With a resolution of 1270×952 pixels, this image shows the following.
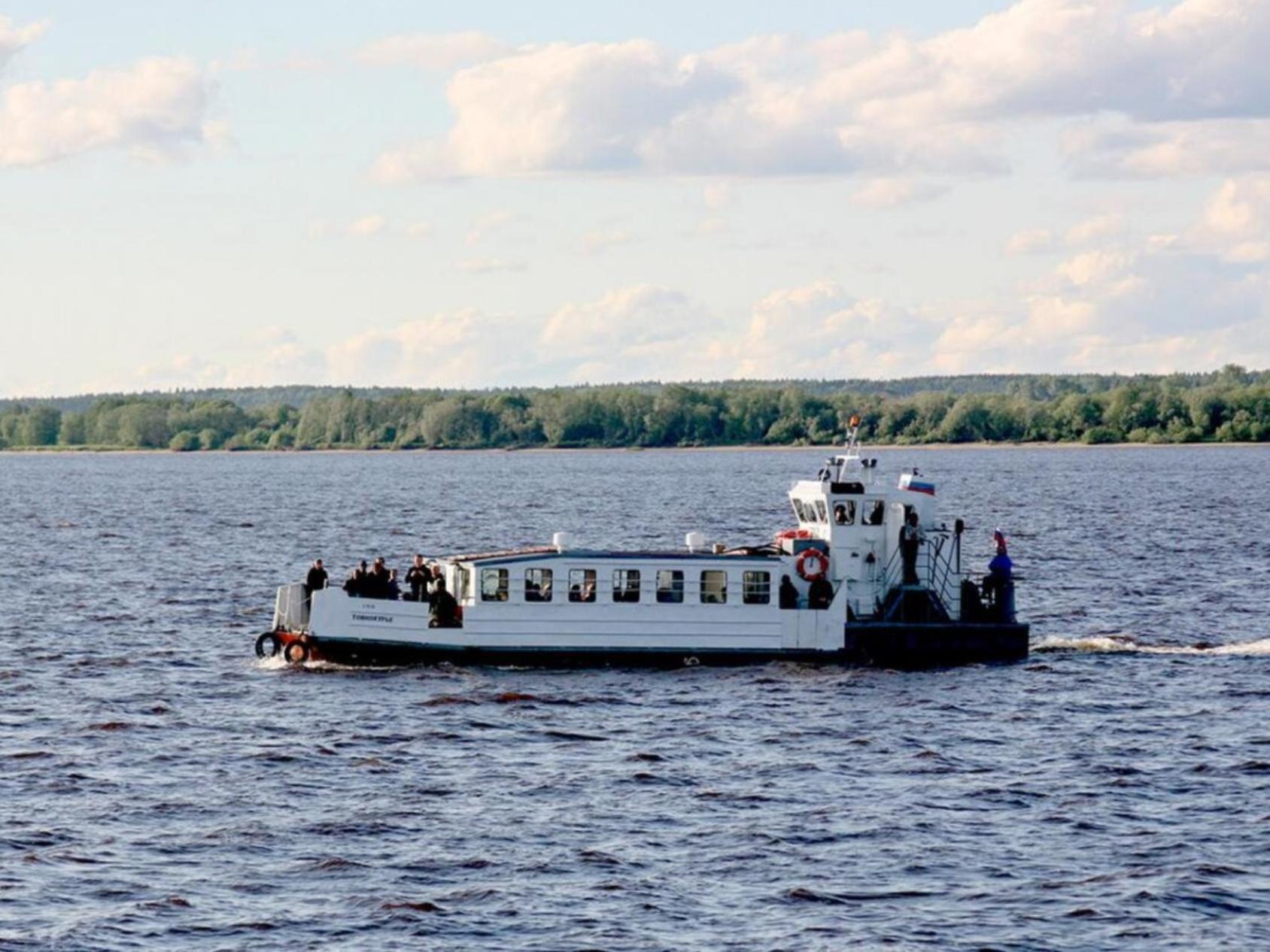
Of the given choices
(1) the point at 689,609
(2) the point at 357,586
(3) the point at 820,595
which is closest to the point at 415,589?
(2) the point at 357,586

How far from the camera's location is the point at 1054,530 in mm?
108875

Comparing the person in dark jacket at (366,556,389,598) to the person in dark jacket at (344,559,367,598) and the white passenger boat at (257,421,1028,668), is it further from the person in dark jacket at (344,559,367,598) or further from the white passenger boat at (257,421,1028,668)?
the white passenger boat at (257,421,1028,668)

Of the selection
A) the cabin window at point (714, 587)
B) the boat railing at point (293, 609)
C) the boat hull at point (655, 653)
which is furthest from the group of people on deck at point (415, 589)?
the cabin window at point (714, 587)

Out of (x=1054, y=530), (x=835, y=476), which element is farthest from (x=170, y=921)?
(x=1054, y=530)

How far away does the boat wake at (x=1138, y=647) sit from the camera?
184ft

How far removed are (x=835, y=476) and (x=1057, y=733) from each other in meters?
10.9

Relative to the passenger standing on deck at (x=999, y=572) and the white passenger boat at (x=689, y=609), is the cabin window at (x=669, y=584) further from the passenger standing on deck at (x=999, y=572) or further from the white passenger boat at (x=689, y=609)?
the passenger standing on deck at (x=999, y=572)

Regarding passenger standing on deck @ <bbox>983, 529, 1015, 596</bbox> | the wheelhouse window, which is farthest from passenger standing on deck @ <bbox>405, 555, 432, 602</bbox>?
passenger standing on deck @ <bbox>983, 529, 1015, 596</bbox>

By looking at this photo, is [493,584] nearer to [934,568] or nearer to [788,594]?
[788,594]

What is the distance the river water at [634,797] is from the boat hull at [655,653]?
0.51 metres

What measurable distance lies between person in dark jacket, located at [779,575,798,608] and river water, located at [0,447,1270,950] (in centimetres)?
164

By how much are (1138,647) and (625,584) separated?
15.1m

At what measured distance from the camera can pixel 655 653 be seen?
168 ft

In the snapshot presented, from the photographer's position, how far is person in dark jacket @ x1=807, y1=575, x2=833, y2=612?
51.0 meters
